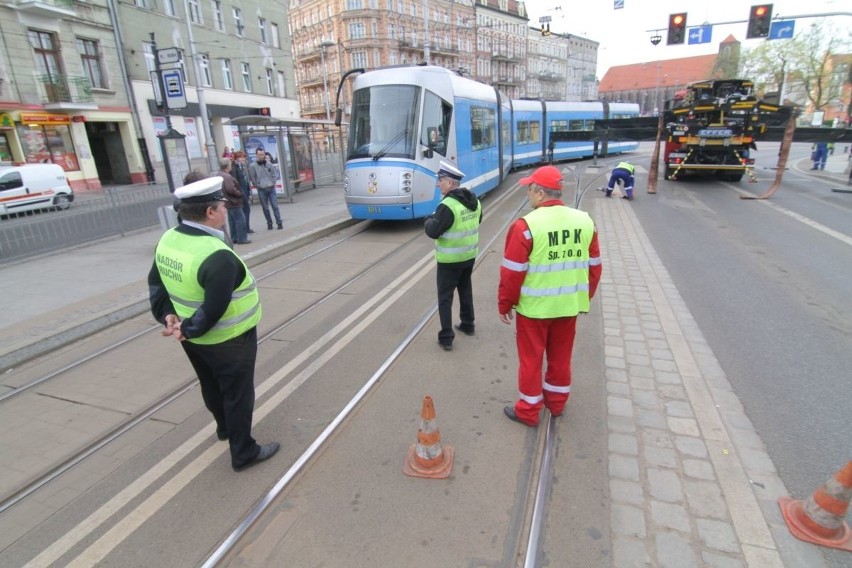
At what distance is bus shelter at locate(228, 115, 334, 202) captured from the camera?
51.1 feet

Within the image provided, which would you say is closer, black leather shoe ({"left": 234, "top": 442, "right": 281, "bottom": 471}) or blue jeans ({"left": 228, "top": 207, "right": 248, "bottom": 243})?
black leather shoe ({"left": 234, "top": 442, "right": 281, "bottom": 471})

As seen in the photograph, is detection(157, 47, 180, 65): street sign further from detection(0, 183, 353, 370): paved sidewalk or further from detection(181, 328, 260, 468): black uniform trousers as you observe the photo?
detection(181, 328, 260, 468): black uniform trousers

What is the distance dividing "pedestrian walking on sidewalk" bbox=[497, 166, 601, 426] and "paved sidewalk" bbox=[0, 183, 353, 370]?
5.46 meters

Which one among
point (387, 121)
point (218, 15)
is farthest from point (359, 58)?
point (387, 121)

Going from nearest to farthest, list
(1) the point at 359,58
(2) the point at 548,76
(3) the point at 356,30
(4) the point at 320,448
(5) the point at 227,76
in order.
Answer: (4) the point at 320,448, (5) the point at 227,76, (3) the point at 356,30, (1) the point at 359,58, (2) the point at 548,76

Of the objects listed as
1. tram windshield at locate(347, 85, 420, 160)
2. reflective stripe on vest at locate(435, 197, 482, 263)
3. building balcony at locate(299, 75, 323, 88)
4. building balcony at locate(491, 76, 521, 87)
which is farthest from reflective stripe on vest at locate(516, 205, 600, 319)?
building balcony at locate(491, 76, 521, 87)

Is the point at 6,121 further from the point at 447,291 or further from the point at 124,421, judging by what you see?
the point at 447,291

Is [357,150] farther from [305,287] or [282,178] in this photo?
[282,178]

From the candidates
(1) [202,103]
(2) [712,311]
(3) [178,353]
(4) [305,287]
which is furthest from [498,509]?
(1) [202,103]

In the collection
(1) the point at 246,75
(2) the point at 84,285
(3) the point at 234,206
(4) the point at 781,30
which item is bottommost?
(2) the point at 84,285

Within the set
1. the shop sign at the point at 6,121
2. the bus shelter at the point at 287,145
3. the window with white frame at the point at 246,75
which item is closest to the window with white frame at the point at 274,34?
the window with white frame at the point at 246,75

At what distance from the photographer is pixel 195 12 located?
1137 inches

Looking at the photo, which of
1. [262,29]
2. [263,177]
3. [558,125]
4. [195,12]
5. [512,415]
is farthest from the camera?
[262,29]

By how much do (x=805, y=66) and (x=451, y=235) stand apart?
58901 millimetres
